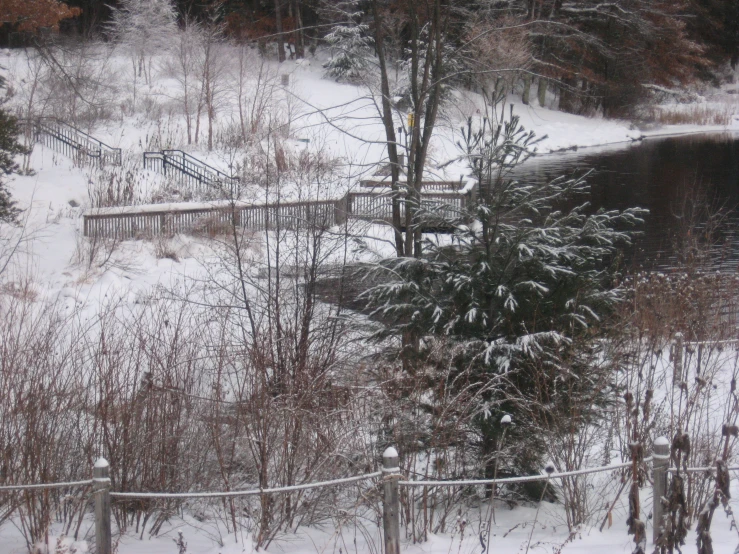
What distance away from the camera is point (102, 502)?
4.49 meters

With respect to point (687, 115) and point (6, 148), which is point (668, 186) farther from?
point (687, 115)

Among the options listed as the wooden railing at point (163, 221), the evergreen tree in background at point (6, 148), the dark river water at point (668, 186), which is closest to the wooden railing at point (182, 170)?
the wooden railing at point (163, 221)

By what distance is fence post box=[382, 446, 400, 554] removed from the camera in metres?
4.31

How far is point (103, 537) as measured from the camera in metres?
4.61

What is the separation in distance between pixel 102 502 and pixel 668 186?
26297mm

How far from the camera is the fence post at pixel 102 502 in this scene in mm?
4410

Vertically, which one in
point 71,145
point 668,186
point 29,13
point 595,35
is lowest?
point 668,186

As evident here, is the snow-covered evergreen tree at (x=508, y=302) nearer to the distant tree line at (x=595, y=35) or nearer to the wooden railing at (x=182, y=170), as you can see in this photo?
the wooden railing at (x=182, y=170)

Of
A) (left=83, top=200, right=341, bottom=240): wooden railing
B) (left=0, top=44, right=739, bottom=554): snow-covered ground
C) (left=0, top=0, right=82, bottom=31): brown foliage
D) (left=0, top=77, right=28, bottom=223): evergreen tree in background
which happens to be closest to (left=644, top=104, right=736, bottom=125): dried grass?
(left=0, top=44, right=739, bottom=554): snow-covered ground

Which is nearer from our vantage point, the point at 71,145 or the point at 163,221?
the point at 163,221

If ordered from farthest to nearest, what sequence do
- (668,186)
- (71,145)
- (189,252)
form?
(668,186) < (71,145) < (189,252)

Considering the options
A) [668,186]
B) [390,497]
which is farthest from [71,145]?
[390,497]

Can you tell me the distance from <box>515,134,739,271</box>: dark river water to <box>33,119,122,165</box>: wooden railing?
45.8 ft

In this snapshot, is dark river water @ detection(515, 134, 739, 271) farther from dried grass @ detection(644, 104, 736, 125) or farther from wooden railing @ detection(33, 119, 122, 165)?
wooden railing @ detection(33, 119, 122, 165)
